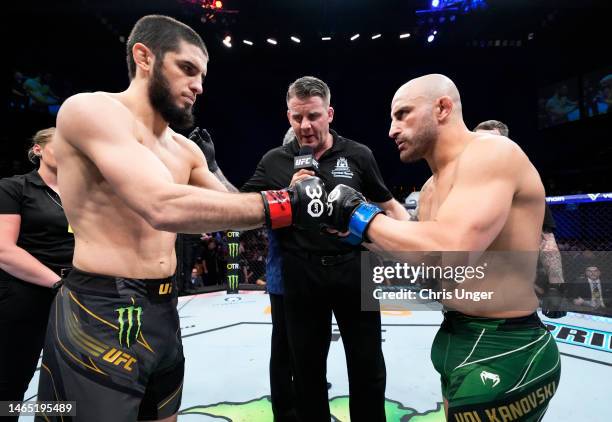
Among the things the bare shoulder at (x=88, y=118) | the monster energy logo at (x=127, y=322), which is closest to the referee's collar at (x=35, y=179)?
the bare shoulder at (x=88, y=118)

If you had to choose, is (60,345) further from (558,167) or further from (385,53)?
(558,167)

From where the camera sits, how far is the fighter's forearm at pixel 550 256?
11.2ft

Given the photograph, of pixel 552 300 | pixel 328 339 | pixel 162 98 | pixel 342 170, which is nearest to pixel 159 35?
pixel 162 98

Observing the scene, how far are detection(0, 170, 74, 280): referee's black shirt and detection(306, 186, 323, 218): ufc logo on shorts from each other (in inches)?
62.2

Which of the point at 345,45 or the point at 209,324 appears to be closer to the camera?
the point at 209,324

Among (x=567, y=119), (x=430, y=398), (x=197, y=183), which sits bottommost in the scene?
(x=430, y=398)

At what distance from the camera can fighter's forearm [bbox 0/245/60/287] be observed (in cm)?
185

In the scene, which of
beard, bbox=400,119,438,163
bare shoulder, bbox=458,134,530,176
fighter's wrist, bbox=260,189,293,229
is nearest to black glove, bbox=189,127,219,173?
fighter's wrist, bbox=260,189,293,229

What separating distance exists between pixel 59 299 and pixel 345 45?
38.5 ft

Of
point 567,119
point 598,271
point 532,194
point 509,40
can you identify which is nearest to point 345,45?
point 509,40

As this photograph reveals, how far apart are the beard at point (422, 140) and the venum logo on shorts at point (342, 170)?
0.53m

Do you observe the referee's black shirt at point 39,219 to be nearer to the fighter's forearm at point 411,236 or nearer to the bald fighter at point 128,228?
the bald fighter at point 128,228

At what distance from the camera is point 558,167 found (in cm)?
1264

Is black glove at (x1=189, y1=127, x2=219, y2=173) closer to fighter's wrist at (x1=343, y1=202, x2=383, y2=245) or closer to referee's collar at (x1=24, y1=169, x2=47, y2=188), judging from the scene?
referee's collar at (x1=24, y1=169, x2=47, y2=188)
